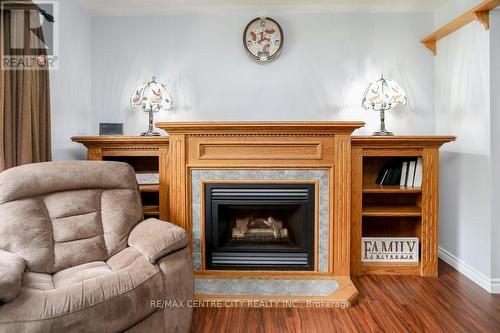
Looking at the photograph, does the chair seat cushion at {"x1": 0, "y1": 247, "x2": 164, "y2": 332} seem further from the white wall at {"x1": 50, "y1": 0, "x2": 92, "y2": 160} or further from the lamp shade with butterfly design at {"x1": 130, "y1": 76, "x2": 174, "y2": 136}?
the lamp shade with butterfly design at {"x1": 130, "y1": 76, "x2": 174, "y2": 136}

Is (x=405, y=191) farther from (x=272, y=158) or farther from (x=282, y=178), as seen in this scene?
(x=272, y=158)

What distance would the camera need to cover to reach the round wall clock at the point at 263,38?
10.6 ft

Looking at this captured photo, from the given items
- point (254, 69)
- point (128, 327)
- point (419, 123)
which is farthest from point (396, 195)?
point (128, 327)

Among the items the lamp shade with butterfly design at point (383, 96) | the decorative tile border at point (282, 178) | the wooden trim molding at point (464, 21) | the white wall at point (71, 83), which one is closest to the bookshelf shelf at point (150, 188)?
the decorative tile border at point (282, 178)

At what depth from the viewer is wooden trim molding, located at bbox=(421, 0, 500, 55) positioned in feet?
8.08

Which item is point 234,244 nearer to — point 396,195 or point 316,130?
point 316,130

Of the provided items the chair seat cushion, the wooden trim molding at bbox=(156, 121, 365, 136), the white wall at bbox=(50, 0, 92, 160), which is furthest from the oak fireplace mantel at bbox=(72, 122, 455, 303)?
the chair seat cushion

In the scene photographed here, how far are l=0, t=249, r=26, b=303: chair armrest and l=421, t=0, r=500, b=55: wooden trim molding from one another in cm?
345

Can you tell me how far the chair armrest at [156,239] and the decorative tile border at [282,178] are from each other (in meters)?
0.58

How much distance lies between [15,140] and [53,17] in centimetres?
120

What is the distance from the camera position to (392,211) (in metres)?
2.86

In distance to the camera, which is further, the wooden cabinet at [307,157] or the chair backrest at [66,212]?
the wooden cabinet at [307,157]

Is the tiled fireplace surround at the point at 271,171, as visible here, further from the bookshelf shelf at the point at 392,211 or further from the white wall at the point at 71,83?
the white wall at the point at 71,83

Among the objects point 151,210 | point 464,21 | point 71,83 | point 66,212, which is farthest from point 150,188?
point 464,21
